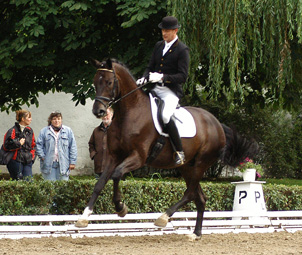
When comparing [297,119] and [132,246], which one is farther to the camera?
[297,119]

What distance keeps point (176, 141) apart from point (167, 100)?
23.2 inches

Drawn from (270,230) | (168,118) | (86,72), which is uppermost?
(86,72)

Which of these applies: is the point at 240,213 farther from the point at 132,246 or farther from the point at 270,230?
the point at 132,246

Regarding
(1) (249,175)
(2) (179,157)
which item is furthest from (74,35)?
(2) (179,157)

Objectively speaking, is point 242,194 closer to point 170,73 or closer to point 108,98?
point 170,73

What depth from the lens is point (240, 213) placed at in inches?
423

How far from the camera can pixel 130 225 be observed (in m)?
9.32

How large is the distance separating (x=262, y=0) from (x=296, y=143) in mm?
11808

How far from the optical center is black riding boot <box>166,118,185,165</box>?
8414 millimetres

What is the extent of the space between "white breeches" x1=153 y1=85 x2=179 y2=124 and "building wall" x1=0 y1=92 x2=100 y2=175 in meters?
13.5

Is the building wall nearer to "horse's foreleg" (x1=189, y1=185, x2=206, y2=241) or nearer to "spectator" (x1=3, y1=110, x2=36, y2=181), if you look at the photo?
"spectator" (x1=3, y1=110, x2=36, y2=181)

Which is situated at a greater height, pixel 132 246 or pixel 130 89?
pixel 130 89

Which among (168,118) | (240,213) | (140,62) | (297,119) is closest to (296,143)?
(297,119)

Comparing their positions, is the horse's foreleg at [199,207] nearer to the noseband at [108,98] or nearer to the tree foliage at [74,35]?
the noseband at [108,98]
